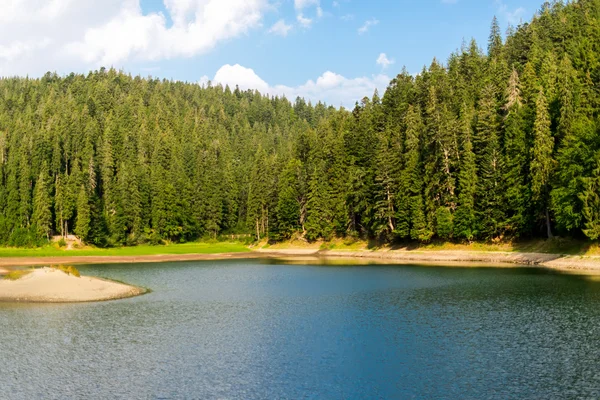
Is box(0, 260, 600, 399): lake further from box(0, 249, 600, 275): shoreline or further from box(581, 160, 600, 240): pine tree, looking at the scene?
box(581, 160, 600, 240): pine tree

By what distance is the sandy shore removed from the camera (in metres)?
51.8

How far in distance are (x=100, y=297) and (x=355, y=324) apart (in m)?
26.8

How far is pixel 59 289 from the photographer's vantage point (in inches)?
2104

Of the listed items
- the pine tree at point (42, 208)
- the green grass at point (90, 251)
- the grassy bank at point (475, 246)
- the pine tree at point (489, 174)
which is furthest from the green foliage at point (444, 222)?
the pine tree at point (42, 208)

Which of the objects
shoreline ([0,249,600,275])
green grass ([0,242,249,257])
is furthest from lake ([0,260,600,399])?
green grass ([0,242,249,257])

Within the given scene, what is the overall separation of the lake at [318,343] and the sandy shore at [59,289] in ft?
8.34

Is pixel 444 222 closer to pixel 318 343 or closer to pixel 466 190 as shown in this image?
pixel 466 190

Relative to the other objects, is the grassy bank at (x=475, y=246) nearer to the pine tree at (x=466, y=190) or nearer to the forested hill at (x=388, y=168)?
the forested hill at (x=388, y=168)

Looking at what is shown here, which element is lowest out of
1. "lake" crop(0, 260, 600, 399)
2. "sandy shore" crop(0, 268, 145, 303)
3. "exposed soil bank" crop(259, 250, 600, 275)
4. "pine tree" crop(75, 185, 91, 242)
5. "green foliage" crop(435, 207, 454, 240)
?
"lake" crop(0, 260, 600, 399)

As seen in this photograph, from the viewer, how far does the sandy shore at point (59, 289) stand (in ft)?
170

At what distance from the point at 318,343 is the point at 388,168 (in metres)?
73.9

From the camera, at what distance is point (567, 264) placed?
67.7m

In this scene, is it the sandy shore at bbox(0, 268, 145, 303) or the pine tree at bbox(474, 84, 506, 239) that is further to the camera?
the pine tree at bbox(474, 84, 506, 239)

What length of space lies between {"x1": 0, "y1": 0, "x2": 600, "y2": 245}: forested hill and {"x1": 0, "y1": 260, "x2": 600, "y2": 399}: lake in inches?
1082
